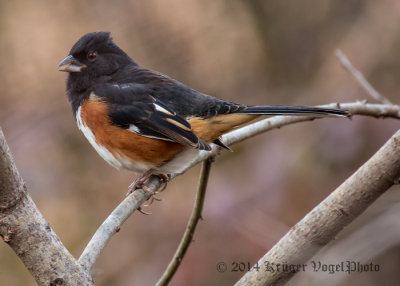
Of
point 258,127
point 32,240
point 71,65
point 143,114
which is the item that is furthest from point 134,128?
point 32,240

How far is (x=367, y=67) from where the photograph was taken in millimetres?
4832

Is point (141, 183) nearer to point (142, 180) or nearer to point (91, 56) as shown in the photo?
point (142, 180)

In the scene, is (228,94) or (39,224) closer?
(39,224)

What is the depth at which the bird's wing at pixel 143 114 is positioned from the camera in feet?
9.34

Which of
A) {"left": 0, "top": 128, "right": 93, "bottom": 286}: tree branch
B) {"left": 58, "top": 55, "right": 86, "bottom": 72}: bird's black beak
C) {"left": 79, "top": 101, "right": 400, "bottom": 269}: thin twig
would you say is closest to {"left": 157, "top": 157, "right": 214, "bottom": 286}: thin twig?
{"left": 79, "top": 101, "right": 400, "bottom": 269}: thin twig

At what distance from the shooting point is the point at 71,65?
124 inches

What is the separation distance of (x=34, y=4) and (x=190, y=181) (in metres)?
2.43

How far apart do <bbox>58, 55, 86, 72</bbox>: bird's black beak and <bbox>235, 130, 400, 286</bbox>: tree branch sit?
1878mm

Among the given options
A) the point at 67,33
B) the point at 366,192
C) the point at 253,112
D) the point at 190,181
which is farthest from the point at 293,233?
the point at 67,33

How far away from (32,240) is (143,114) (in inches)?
58.5

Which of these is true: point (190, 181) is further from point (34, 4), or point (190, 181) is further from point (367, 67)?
point (34, 4)

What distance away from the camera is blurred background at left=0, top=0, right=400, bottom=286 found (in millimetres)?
4113

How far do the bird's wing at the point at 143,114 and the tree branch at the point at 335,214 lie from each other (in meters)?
1.14

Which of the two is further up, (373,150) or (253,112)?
(373,150)
